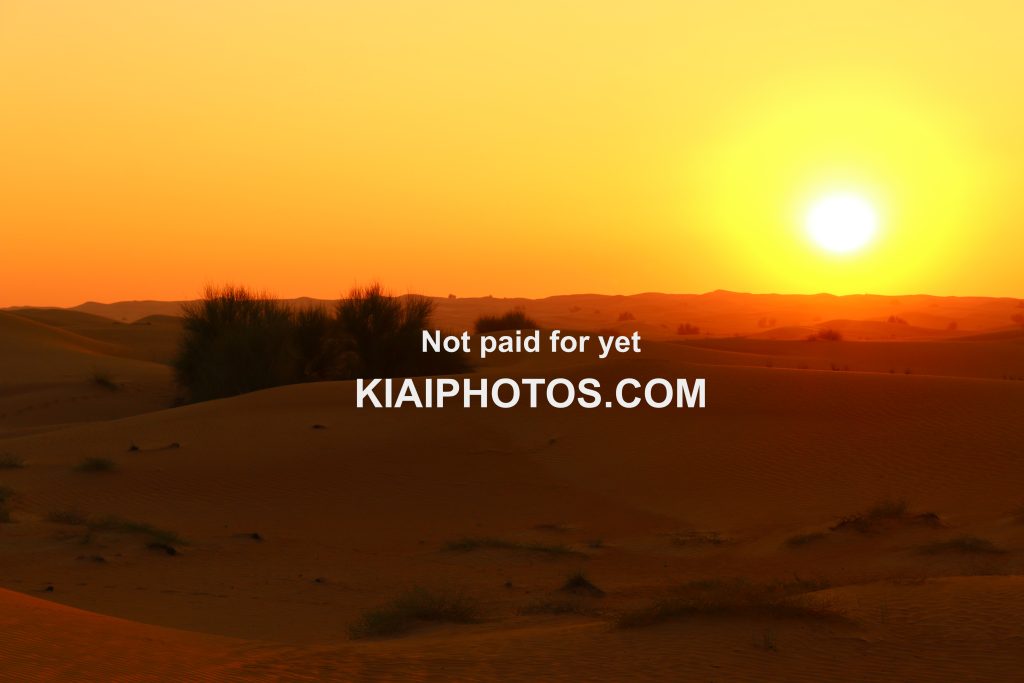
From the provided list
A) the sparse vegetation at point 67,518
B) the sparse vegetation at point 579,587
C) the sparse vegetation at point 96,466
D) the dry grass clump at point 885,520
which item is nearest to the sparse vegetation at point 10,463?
the sparse vegetation at point 96,466

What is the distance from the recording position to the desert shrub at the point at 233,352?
3412 centimetres

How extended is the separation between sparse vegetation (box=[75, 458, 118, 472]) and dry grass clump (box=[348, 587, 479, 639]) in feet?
32.4

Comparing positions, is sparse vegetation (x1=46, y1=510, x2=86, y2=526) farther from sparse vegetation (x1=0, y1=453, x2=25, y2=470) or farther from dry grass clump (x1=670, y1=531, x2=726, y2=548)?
dry grass clump (x1=670, y1=531, x2=726, y2=548)

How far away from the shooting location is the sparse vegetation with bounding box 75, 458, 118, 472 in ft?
66.9

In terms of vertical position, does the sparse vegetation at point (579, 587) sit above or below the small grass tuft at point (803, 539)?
below

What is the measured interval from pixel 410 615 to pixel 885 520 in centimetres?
762

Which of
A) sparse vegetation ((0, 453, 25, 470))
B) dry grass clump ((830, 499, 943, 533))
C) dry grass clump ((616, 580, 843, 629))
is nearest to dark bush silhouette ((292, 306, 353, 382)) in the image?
sparse vegetation ((0, 453, 25, 470))

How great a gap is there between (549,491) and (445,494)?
5.44 feet

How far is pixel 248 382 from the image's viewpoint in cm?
3400

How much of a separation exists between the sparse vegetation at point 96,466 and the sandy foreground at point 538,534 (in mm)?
161

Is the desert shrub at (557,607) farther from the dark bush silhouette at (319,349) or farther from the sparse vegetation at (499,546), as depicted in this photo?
the dark bush silhouette at (319,349)

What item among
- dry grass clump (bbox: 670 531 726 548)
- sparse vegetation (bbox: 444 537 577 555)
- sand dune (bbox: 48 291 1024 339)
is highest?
sand dune (bbox: 48 291 1024 339)

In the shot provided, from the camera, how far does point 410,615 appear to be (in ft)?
37.3

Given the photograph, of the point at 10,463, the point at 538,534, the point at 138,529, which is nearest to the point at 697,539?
the point at 538,534
